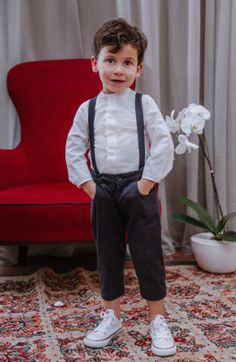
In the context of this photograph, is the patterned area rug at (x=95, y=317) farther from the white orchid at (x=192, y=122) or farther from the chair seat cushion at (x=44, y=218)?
the white orchid at (x=192, y=122)

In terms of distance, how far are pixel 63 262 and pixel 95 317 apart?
0.79m

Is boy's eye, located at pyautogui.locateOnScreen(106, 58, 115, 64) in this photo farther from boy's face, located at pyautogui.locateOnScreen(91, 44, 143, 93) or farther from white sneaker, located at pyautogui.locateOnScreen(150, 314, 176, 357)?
white sneaker, located at pyautogui.locateOnScreen(150, 314, 176, 357)

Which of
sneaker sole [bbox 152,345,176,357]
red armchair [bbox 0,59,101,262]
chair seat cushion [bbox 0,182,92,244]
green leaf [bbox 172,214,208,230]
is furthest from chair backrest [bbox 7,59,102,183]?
sneaker sole [bbox 152,345,176,357]

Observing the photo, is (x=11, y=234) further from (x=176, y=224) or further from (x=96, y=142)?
(x=176, y=224)

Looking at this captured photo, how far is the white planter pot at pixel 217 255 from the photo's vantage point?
2119mm

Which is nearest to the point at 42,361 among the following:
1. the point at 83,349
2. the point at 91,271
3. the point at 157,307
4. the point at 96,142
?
the point at 83,349

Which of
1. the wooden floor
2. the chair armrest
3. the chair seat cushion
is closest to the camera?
the chair seat cushion

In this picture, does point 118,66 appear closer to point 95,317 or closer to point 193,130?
point 193,130

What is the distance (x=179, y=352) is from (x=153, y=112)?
2.23 ft

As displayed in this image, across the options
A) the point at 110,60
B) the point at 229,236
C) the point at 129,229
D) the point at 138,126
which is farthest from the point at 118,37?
the point at 229,236

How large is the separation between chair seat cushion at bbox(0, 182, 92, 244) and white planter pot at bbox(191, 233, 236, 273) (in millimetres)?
626

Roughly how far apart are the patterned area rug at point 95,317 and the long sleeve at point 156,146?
1.66ft

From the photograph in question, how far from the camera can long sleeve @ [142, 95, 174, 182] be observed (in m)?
1.27

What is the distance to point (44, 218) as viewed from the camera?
175 cm
